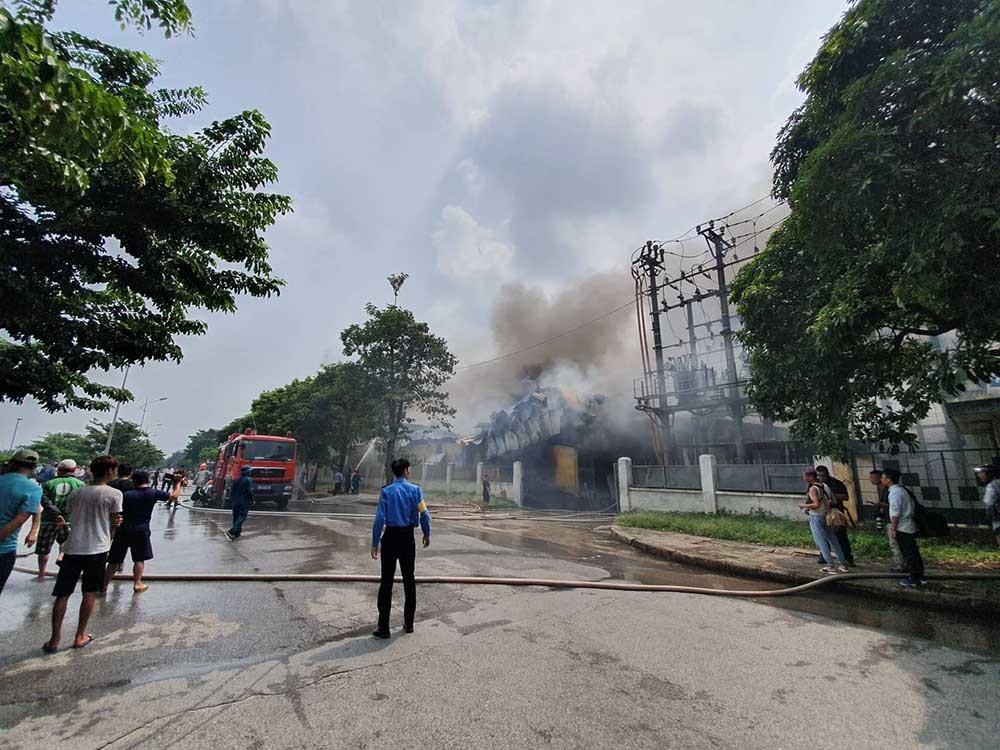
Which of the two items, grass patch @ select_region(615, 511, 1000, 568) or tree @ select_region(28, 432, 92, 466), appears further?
tree @ select_region(28, 432, 92, 466)

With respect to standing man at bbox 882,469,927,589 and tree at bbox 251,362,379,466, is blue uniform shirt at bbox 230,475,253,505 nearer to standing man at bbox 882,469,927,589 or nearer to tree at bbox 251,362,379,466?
standing man at bbox 882,469,927,589

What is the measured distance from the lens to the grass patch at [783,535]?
7328 mm

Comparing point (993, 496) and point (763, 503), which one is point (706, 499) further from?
point (993, 496)

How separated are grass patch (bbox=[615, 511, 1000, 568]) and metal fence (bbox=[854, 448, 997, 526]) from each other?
2.96ft

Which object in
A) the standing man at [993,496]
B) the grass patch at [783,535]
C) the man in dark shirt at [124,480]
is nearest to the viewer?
the man in dark shirt at [124,480]

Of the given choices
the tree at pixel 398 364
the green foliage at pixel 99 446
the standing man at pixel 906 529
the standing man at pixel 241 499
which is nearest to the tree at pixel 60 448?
the green foliage at pixel 99 446

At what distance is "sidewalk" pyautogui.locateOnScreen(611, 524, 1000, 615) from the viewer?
548 centimetres

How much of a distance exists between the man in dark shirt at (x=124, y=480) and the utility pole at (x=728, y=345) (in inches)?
682

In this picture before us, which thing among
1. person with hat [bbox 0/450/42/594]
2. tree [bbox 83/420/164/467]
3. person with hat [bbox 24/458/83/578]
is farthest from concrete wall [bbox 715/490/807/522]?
tree [bbox 83/420/164/467]

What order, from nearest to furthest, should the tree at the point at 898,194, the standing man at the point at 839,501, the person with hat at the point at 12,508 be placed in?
the person with hat at the point at 12,508
the tree at the point at 898,194
the standing man at the point at 839,501

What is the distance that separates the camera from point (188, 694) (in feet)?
9.95

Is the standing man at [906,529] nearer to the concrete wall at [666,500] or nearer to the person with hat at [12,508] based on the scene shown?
the concrete wall at [666,500]

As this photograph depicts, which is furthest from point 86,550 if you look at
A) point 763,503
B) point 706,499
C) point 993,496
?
point 706,499

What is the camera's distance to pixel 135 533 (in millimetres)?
Result: 5629
